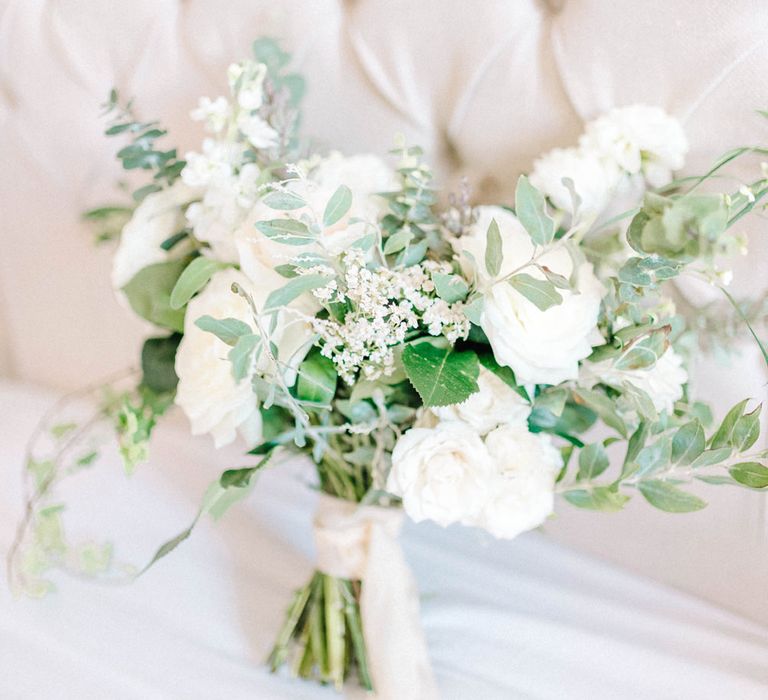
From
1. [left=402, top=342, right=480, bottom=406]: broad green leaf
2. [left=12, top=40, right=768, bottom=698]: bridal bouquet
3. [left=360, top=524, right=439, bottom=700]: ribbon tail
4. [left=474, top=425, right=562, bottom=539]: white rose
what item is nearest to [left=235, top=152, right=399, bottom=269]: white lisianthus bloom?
[left=12, top=40, right=768, bottom=698]: bridal bouquet

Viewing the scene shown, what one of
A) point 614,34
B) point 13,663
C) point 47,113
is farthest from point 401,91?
point 13,663

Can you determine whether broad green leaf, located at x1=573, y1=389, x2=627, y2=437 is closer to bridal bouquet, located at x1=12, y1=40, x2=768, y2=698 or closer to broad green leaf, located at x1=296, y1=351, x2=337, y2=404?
bridal bouquet, located at x1=12, y1=40, x2=768, y2=698

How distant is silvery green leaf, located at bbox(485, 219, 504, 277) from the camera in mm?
566

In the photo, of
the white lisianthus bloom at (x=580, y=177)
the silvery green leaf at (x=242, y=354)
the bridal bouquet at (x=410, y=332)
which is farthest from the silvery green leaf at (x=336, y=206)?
the white lisianthus bloom at (x=580, y=177)

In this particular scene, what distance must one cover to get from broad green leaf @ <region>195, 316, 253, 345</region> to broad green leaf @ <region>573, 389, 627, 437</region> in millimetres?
291

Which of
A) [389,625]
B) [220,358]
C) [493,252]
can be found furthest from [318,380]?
[389,625]

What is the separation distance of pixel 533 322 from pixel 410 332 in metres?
0.10

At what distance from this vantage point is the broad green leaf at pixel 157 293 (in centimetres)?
74

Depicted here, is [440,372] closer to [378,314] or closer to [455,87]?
[378,314]

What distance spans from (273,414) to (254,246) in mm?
176

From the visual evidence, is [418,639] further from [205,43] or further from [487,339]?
[205,43]

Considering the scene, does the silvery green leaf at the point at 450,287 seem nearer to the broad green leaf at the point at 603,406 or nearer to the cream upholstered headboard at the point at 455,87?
the broad green leaf at the point at 603,406

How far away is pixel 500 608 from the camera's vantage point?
93cm

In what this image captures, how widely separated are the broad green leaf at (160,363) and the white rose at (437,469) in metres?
0.29
